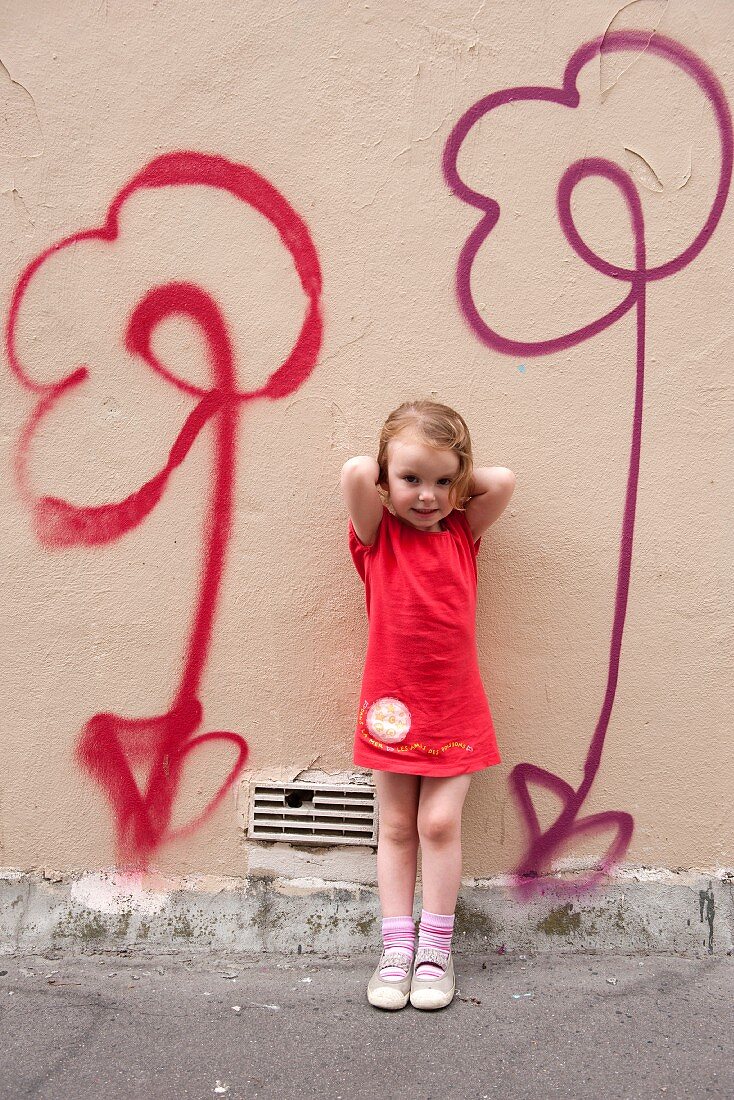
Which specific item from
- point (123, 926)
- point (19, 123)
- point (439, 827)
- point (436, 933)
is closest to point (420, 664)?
point (439, 827)

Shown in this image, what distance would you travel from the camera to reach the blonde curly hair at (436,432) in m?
2.13

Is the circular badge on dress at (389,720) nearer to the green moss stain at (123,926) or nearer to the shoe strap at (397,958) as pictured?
the shoe strap at (397,958)

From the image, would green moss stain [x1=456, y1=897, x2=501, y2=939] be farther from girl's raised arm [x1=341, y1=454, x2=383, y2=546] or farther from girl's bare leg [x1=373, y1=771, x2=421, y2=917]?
girl's raised arm [x1=341, y1=454, x2=383, y2=546]

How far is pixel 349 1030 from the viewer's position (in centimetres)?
208

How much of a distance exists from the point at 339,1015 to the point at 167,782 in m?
0.71

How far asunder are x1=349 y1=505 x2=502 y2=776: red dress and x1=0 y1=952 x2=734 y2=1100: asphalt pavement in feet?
1.78

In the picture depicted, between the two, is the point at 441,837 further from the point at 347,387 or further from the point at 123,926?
the point at 347,387

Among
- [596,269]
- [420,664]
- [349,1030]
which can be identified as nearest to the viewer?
[349,1030]

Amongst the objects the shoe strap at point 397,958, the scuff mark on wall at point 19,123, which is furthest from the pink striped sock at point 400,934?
the scuff mark on wall at point 19,123

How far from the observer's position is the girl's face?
2129mm

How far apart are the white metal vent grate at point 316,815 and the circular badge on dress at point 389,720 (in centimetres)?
28

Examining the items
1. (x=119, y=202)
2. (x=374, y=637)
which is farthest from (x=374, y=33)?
(x=374, y=637)

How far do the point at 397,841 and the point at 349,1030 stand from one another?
0.42m

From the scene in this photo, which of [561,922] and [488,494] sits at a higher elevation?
[488,494]
